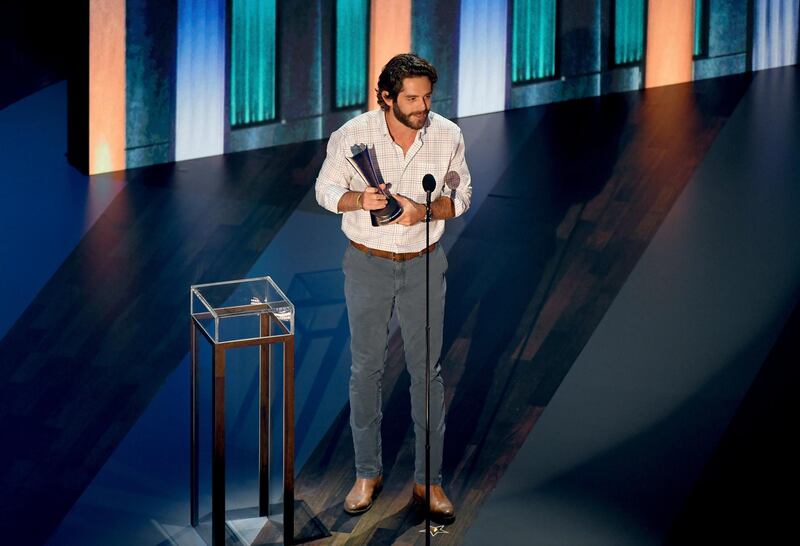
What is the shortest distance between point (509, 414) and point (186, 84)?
9.47 ft

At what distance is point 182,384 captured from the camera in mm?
4582

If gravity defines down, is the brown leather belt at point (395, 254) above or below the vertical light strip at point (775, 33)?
below

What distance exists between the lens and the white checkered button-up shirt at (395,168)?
3.68 m

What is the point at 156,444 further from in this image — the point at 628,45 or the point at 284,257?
Answer: the point at 628,45

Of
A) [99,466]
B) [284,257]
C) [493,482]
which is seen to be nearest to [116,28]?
[284,257]

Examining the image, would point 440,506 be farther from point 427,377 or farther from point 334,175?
point 334,175

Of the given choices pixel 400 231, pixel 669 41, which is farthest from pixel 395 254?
pixel 669 41

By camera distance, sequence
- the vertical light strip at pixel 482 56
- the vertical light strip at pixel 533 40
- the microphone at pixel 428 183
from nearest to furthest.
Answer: the microphone at pixel 428 183
the vertical light strip at pixel 482 56
the vertical light strip at pixel 533 40

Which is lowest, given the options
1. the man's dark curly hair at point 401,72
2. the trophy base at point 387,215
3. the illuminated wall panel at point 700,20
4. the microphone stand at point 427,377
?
the microphone stand at point 427,377

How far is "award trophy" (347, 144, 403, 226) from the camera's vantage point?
353cm

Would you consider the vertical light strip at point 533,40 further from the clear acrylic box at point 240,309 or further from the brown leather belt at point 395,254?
the clear acrylic box at point 240,309

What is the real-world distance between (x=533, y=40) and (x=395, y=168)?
389 cm

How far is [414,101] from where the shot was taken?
11.7 feet

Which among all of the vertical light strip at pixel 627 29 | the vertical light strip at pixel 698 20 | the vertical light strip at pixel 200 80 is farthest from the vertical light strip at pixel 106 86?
the vertical light strip at pixel 698 20
